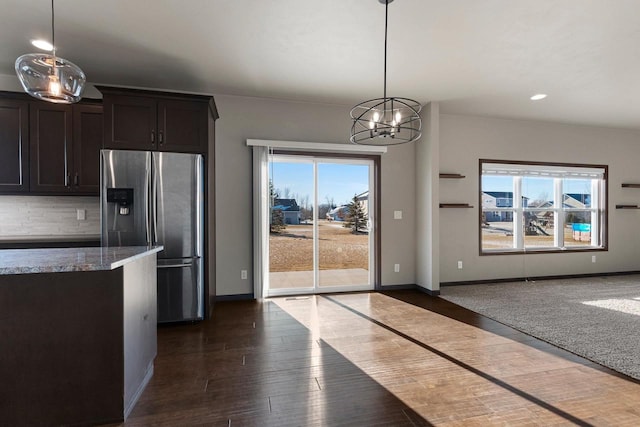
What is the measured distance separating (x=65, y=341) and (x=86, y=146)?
268cm

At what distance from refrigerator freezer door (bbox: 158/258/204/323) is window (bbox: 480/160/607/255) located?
4.39m

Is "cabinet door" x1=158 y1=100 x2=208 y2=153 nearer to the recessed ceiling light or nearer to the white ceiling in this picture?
the white ceiling

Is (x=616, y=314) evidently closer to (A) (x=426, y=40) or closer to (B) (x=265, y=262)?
(A) (x=426, y=40)

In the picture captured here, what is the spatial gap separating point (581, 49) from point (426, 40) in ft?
5.14

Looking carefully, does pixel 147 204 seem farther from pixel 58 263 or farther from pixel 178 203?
pixel 58 263

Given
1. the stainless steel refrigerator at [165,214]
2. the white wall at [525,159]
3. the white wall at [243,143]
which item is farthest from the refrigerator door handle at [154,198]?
the white wall at [525,159]

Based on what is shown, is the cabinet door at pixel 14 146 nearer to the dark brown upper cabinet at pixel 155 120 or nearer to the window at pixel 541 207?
the dark brown upper cabinet at pixel 155 120

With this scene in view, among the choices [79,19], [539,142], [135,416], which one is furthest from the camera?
[539,142]

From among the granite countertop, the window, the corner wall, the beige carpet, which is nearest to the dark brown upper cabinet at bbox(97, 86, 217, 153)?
the granite countertop

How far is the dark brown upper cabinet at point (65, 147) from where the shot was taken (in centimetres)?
346

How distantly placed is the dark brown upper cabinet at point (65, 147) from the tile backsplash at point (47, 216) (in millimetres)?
325

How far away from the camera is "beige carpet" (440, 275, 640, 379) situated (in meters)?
2.76

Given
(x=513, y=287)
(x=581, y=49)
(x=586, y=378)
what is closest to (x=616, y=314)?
(x=513, y=287)

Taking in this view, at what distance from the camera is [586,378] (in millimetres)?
2287
